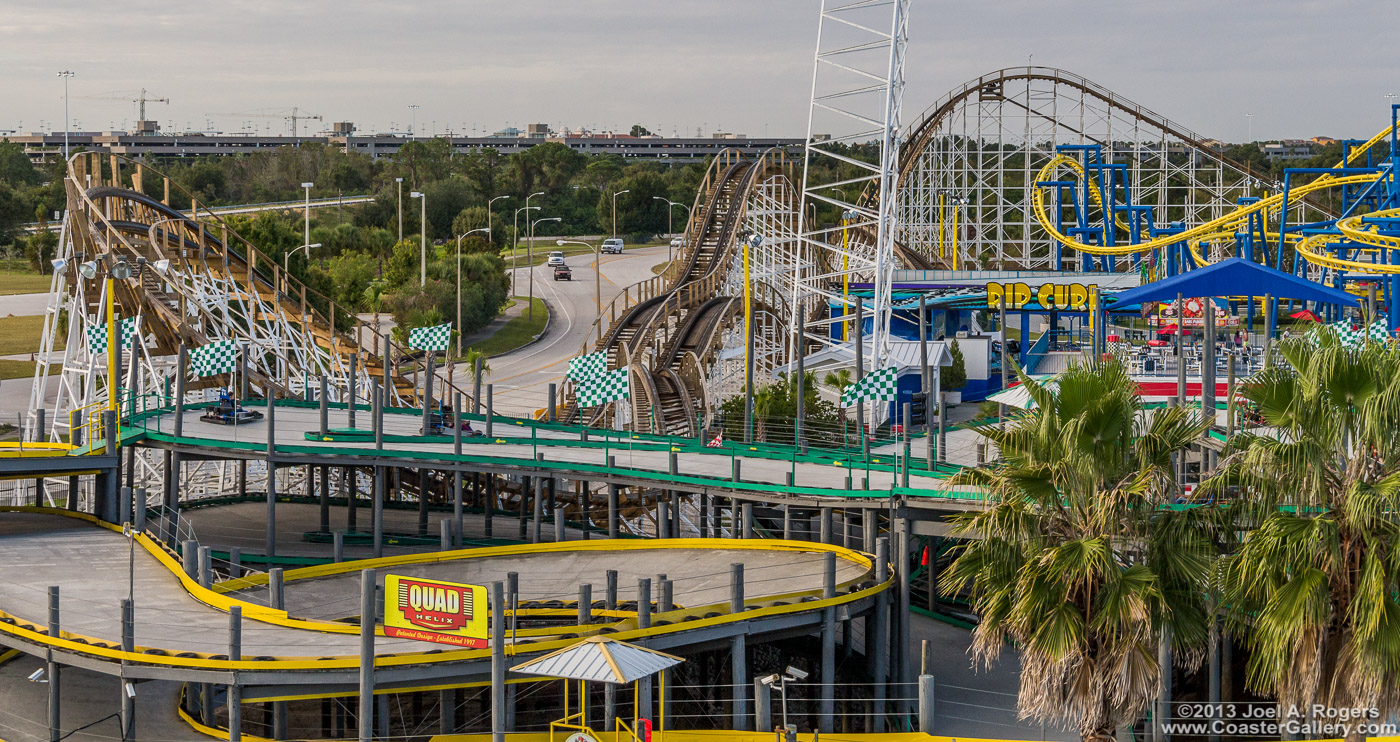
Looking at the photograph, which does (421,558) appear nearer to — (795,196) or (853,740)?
(853,740)

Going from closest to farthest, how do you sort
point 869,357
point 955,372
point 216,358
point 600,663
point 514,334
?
point 600,663 < point 216,358 < point 869,357 < point 955,372 < point 514,334

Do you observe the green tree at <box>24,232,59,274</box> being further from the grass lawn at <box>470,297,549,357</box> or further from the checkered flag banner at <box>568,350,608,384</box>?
the checkered flag banner at <box>568,350,608,384</box>

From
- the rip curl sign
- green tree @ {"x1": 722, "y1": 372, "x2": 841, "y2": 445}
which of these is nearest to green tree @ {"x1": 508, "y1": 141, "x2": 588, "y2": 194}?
green tree @ {"x1": 722, "y1": 372, "x2": 841, "y2": 445}

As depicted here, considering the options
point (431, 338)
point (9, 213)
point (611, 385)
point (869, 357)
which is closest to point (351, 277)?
point (9, 213)

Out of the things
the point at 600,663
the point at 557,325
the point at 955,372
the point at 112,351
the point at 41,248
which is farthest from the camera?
the point at 41,248

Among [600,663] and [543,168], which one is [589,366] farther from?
[543,168]
